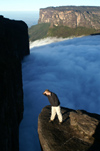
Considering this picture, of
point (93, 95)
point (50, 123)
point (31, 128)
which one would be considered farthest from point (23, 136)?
point (93, 95)

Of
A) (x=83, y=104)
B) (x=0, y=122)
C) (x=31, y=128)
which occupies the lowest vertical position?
(x=83, y=104)

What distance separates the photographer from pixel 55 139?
352 inches

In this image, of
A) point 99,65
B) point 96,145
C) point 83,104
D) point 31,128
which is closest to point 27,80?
point 83,104

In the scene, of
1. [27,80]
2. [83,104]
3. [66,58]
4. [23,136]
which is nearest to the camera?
[23,136]

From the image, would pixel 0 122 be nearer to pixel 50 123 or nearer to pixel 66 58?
pixel 50 123

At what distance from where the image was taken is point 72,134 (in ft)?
30.5

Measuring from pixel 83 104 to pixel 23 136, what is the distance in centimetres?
1600

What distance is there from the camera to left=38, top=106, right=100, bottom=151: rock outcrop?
844 cm

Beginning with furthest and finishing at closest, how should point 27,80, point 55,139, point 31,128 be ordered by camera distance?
point 27,80
point 31,128
point 55,139

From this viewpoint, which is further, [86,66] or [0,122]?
[86,66]

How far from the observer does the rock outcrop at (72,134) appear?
844 centimetres

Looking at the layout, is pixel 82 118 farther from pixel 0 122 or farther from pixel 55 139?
pixel 0 122

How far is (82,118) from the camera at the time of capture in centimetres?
983

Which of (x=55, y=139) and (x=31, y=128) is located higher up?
(x=55, y=139)
